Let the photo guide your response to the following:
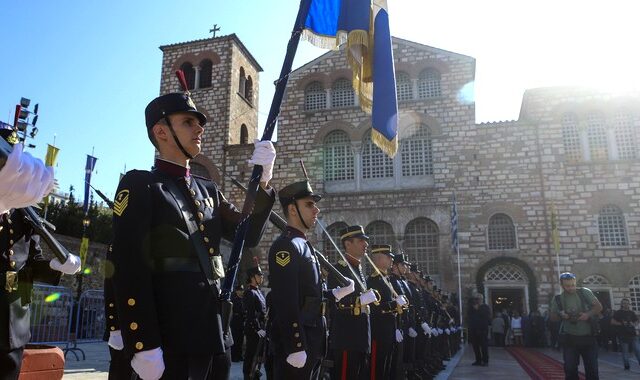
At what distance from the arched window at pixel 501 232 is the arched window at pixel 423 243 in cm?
212

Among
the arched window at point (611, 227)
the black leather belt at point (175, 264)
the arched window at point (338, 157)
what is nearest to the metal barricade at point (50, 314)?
the black leather belt at point (175, 264)

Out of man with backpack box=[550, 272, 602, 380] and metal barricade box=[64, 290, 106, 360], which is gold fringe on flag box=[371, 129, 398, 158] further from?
metal barricade box=[64, 290, 106, 360]

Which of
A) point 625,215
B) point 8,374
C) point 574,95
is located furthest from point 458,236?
point 8,374

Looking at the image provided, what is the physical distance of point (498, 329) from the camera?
18.6 metres

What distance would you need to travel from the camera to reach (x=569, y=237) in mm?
19234

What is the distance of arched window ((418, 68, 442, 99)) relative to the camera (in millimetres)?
21938

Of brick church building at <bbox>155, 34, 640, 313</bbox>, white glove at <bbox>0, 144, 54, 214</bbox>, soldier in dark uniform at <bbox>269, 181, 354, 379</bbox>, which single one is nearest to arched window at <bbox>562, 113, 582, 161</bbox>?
brick church building at <bbox>155, 34, 640, 313</bbox>

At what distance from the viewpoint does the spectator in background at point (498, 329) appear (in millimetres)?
18516

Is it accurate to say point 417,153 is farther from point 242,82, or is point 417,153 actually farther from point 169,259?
point 169,259

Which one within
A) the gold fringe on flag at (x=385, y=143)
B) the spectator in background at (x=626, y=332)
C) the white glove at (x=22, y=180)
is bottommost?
the spectator in background at (x=626, y=332)

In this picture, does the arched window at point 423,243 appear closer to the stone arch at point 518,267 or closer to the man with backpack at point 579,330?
the stone arch at point 518,267

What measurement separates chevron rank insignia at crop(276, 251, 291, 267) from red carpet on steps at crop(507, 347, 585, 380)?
7830 mm

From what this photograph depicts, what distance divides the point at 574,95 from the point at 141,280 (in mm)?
21915

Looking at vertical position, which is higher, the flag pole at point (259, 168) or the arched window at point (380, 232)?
the arched window at point (380, 232)
